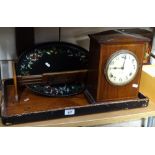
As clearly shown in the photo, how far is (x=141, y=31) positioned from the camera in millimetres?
1117

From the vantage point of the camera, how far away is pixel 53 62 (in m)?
0.96

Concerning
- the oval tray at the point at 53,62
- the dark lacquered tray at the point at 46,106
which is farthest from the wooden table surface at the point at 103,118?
the oval tray at the point at 53,62

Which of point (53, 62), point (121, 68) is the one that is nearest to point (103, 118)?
point (121, 68)

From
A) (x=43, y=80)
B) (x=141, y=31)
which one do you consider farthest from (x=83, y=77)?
(x=141, y=31)

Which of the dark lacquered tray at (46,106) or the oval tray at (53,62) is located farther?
the oval tray at (53,62)

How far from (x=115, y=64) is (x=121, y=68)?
0.08 ft

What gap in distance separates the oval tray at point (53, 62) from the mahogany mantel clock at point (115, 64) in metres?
0.11

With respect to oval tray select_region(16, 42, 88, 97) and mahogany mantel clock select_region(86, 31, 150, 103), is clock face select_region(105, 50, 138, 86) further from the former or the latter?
oval tray select_region(16, 42, 88, 97)

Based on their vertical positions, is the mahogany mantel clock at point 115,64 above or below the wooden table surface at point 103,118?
above

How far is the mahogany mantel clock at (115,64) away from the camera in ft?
2.52

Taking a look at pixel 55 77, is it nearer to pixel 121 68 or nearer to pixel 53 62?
pixel 53 62

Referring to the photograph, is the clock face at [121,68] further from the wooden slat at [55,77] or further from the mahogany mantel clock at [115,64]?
the wooden slat at [55,77]

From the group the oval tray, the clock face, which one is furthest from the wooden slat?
the clock face
